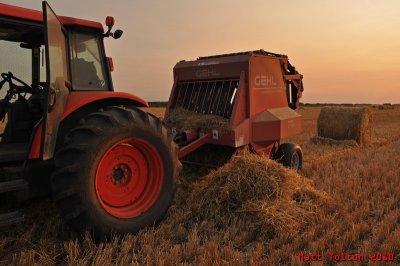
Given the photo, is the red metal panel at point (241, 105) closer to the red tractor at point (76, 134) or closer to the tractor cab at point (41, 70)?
the red tractor at point (76, 134)

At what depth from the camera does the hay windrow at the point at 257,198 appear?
3506mm

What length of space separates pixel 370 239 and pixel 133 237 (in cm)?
204

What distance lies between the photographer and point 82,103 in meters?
3.11

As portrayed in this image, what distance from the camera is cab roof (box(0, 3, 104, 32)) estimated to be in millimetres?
2873

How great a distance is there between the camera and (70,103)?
10.3ft

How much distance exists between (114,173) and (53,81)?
0.91 m

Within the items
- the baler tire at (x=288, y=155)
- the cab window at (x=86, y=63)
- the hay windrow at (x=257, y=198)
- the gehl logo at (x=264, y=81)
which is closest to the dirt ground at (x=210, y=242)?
the hay windrow at (x=257, y=198)

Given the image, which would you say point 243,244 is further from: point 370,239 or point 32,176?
point 32,176

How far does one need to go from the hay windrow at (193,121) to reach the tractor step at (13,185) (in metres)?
2.80

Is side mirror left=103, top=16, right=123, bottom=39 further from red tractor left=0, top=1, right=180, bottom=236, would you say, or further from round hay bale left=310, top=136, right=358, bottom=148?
round hay bale left=310, top=136, right=358, bottom=148

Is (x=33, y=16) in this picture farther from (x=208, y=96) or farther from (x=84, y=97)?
(x=208, y=96)

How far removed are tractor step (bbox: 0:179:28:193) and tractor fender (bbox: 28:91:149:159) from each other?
219 mm

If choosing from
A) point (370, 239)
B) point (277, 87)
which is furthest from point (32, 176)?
point (277, 87)

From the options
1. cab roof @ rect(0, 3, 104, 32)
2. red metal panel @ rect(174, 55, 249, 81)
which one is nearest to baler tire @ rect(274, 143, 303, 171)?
red metal panel @ rect(174, 55, 249, 81)
